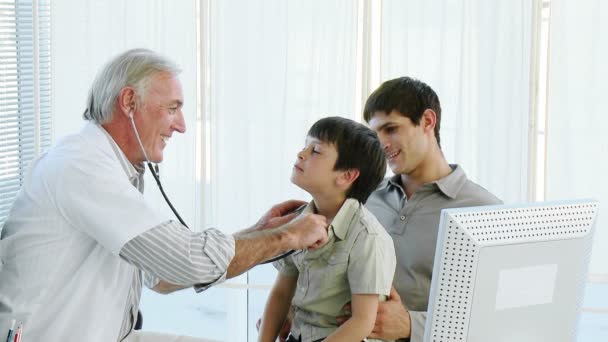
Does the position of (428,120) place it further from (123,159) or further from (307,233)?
(123,159)

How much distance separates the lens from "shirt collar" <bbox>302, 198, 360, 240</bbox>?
2203 mm

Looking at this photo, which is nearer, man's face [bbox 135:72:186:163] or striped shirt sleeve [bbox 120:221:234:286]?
striped shirt sleeve [bbox 120:221:234:286]

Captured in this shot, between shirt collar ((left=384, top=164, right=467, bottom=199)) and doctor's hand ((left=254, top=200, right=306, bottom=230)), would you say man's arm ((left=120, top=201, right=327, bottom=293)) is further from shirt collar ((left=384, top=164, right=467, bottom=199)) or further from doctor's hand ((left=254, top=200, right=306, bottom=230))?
shirt collar ((left=384, top=164, right=467, bottom=199))

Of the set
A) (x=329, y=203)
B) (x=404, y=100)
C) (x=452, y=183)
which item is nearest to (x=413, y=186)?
(x=452, y=183)

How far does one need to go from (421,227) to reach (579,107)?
6.22 ft

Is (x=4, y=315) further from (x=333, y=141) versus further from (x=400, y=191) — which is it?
(x=400, y=191)

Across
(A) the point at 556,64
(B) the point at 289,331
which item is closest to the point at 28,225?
(B) the point at 289,331

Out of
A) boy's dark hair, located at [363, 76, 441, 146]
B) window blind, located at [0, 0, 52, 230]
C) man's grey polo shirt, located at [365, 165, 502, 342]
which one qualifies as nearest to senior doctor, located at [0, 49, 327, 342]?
man's grey polo shirt, located at [365, 165, 502, 342]

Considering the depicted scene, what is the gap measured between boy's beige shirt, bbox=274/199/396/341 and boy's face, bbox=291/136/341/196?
0.07 meters

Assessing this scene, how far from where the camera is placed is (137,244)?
6.66 ft

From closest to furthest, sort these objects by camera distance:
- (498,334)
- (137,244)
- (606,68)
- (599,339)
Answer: (498,334), (137,244), (606,68), (599,339)

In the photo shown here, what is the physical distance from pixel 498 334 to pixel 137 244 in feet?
2.65

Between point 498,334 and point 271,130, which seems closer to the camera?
point 498,334

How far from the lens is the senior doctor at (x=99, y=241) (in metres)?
2.04
